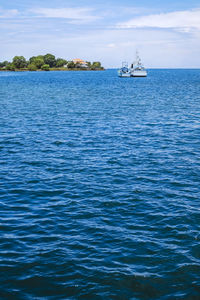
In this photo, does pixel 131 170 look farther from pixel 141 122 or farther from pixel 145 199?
pixel 141 122

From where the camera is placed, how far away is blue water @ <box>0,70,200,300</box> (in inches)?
483

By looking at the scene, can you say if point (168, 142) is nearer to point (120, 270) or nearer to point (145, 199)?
point (145, 199)

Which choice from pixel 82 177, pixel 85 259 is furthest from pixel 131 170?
pixel 85 259

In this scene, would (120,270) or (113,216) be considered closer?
(120,270)

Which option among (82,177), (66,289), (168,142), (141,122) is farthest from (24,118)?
(66,289)

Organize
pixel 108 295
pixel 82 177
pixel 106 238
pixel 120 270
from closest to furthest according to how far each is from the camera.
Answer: pixel 108 295, pixel 120 270, pixel 106 238, pixel 82 177

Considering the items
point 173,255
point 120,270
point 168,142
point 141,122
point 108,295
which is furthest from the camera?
point 141,122

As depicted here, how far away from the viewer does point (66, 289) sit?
38.8 ft

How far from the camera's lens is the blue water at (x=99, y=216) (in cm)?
1226

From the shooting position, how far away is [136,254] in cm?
1406

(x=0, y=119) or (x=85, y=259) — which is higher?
(x=0, y=119)

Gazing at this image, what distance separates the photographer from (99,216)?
1762cm

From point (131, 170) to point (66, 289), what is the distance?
1395cm

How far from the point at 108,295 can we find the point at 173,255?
3803 mm
